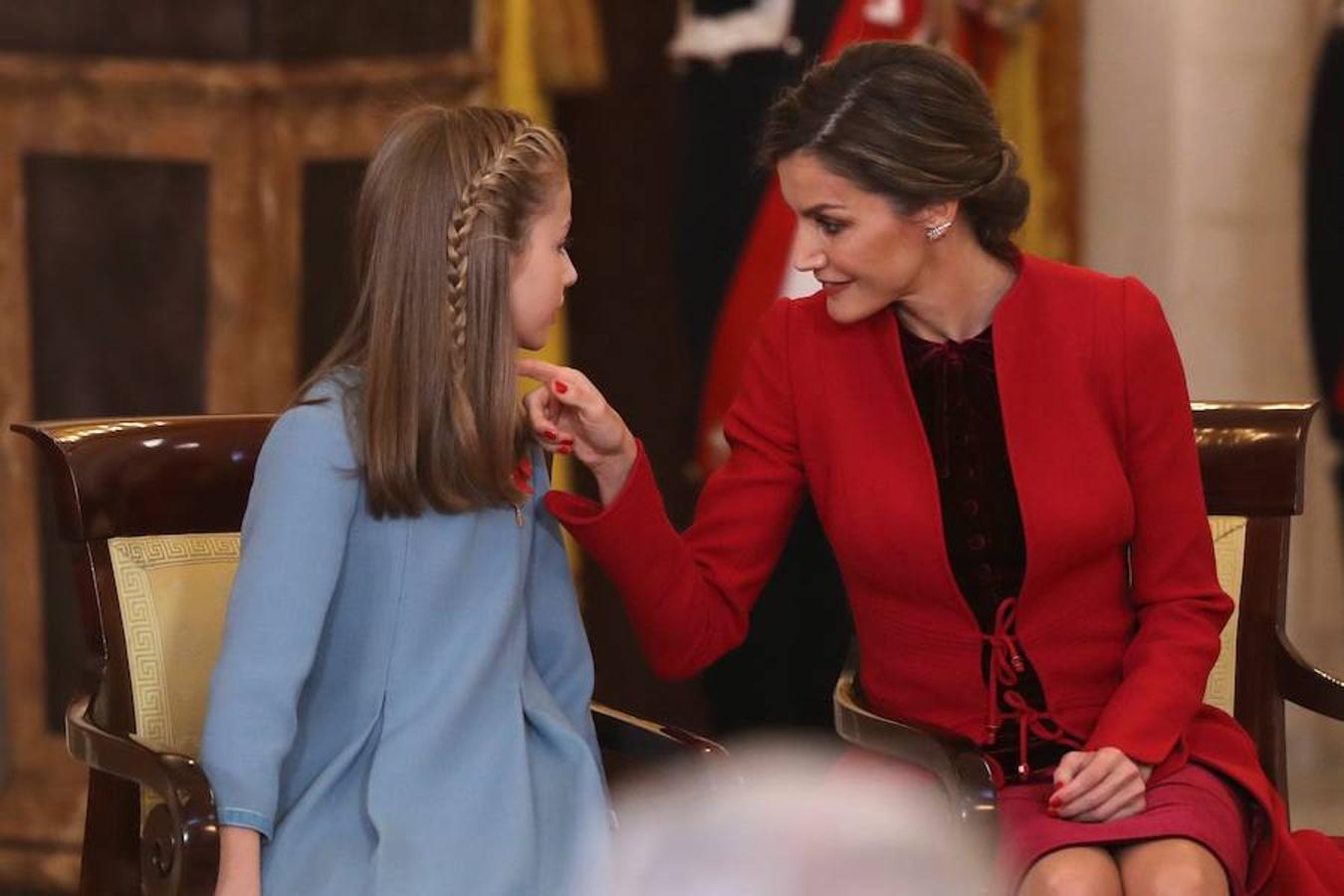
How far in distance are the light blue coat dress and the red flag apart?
5.52ft

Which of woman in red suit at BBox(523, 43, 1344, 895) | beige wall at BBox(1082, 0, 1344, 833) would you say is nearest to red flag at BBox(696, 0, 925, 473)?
beige wall at BBox(1082, 0, 1344, 833)

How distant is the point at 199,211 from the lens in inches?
161

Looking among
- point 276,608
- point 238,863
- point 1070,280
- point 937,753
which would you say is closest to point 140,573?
point 276,608

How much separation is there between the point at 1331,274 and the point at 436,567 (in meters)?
2.81

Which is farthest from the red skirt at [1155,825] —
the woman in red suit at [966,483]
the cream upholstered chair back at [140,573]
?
the cream upholstered chair back at [140,573]

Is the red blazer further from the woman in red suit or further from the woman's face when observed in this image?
the woman's face

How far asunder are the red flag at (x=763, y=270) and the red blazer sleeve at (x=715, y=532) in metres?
1.32

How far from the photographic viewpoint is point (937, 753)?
212 centimetres

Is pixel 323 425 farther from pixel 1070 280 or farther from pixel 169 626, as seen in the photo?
pixel 1070 280

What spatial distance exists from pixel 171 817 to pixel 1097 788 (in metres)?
0.99

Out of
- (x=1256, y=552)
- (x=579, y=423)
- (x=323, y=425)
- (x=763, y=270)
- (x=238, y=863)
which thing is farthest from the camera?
(x=763, y=270)

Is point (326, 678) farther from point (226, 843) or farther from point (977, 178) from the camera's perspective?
point (977, 178)

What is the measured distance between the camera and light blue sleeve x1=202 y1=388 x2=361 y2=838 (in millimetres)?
1968

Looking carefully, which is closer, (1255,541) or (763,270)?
(1255,541)
